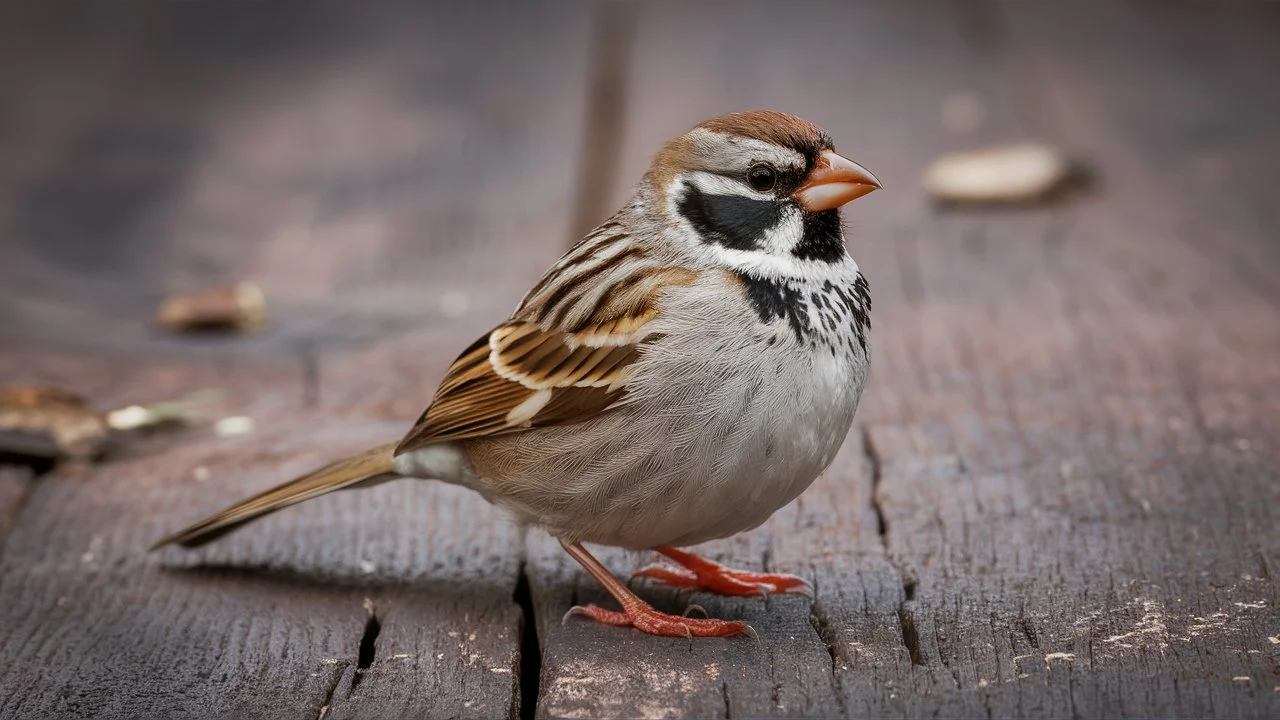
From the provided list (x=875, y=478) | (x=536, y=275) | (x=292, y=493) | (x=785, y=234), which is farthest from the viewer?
(x=536, y=275)

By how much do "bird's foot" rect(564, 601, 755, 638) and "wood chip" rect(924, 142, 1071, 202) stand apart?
2.97m

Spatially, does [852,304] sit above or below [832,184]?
below

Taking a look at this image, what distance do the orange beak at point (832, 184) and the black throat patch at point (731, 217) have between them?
0.07 metres

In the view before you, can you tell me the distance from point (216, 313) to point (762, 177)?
2.44 m

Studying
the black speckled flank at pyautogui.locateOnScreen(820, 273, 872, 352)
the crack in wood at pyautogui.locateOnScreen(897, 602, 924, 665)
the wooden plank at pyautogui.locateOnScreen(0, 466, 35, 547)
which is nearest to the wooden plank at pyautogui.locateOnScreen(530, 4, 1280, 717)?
the crack in wood at pyautogui.locateOnScreen(897, 602, 924, 665)

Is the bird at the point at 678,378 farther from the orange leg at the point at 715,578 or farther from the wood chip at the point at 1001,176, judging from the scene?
the wood chip at the point at 1001,176

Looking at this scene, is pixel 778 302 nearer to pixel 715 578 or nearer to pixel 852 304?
pixel 852 304

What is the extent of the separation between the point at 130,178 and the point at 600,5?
8.59 ft

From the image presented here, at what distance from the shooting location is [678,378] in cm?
326

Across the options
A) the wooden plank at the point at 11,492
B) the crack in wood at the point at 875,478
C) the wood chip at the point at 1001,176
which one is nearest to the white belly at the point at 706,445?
the crack in wood at the point at 875,478

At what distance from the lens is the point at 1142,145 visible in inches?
247

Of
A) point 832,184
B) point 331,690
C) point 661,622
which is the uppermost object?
point 832,184

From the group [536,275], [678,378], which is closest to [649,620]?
[678,378]

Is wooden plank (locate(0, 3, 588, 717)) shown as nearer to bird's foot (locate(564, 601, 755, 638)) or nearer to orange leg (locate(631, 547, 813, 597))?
bird's foot (locate(564, 601, 755, 638))
